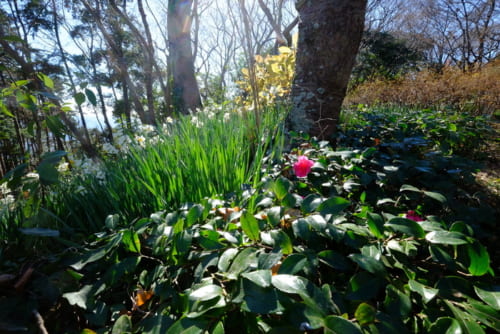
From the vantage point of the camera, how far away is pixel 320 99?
74.9 inches

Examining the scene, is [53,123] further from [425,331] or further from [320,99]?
[320,99]

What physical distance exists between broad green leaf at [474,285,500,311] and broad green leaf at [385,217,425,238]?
0.12m

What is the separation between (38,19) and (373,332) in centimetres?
1455

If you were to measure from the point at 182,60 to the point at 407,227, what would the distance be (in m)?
6.76

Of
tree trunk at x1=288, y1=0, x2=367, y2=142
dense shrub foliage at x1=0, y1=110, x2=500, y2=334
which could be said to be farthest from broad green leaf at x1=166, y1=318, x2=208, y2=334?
tree trunk at x1=288, y1=0, x2=367, y2=142

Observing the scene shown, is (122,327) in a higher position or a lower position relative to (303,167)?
lower

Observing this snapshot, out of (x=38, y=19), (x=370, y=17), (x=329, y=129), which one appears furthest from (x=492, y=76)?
(x=38, y=19)

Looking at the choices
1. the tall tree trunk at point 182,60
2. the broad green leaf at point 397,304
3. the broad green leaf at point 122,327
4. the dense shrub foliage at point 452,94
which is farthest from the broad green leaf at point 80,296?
the tall tree trunk at point 182,60

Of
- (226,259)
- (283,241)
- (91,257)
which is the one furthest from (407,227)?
(91,257)

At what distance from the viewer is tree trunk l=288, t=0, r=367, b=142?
1.76 m

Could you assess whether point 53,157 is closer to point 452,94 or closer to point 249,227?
point 249,227

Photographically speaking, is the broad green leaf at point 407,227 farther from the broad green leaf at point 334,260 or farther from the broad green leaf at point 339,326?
the broad green leaf at point 339,326

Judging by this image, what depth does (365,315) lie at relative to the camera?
0.39 m

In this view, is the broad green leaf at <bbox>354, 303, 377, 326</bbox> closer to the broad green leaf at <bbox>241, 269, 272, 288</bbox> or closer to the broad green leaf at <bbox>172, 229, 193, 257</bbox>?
the broad green leaf at <bbox>241, 269, 272, 288</bbox>
